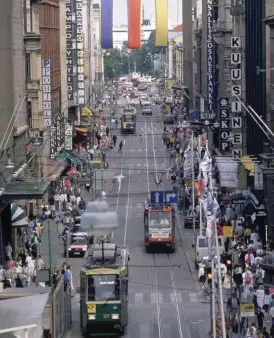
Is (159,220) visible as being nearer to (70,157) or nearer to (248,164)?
(248,164)

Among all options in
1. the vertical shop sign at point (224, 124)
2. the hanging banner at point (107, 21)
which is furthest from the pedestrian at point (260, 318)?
the hanging banner at point (107, 21)

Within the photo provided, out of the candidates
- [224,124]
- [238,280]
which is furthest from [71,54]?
[238,280]

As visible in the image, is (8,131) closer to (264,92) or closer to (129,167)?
(264,92)

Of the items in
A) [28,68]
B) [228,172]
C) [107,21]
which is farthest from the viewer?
[107,21]

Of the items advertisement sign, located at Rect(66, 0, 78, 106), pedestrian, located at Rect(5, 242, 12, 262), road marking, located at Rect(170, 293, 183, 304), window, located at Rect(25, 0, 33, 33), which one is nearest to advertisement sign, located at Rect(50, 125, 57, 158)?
window, located at Rect(25, 0, 33, 33)

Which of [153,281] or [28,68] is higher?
[28,68]

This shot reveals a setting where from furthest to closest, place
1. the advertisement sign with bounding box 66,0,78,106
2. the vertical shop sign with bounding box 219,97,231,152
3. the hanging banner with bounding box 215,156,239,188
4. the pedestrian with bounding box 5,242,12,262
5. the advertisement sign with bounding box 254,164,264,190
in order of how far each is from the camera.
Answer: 1. the advertisement sign with bounding box 66,0,78,106
2. the vertical shop sign with bounding box 219,97,231,152
3. the hanging banner with bounding box 215,156,239,188
4. the advertisement sign with bounding box 254,164,264,190
5. the pedestrian with bounding box 5,242,12,262

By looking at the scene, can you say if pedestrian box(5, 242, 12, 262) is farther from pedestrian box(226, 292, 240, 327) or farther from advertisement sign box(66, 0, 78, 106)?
advertisement sign box(66, 0, 78, 106)
